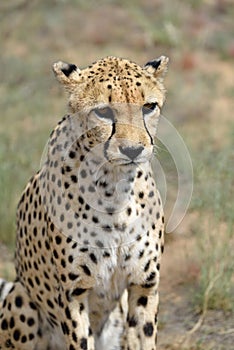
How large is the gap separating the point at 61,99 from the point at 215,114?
56.8 inches

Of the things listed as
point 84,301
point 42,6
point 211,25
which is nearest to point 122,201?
point 84,301

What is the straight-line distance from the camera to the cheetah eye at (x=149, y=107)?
3410 millimetres

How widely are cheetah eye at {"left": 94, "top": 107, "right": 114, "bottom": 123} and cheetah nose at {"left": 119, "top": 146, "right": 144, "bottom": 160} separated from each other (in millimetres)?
127

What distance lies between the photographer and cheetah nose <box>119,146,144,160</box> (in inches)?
130

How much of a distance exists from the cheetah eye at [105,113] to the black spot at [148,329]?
39.6 inches

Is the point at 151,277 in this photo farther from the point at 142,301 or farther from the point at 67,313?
the point at 67,313

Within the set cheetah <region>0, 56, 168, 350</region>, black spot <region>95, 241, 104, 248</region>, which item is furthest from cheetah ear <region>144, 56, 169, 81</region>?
black spot <region>95, 241, 104, 248</region>

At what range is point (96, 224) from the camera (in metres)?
3.75

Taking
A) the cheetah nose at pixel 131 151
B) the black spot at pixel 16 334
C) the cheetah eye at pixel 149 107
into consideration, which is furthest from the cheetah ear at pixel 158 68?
the black spot at pixel 16 334

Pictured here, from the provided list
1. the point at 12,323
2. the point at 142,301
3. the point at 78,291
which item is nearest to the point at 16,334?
the point at 12,323

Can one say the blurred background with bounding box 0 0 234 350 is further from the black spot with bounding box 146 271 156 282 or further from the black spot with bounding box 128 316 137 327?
the black spot with bounding box 128 316 137 327

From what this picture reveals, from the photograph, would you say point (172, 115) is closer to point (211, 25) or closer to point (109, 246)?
point (211, 25)

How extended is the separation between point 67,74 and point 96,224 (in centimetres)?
62

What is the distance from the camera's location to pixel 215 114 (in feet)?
26.1
